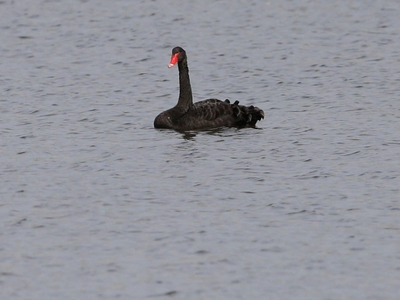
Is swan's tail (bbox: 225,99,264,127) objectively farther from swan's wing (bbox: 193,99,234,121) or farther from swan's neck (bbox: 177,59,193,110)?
swan's neck (bbox: 177,59,193,110)

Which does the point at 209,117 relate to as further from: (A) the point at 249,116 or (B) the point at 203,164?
(B) the point at 203,164

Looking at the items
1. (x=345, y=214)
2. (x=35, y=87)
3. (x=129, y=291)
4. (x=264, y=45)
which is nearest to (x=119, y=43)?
(x=264, y=45)

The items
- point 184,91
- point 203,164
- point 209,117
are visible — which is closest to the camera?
point 203,164

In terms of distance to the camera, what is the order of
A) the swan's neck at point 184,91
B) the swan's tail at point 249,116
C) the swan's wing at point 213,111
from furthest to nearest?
the swan's neck at point 184,91, the swan's wing at point 213,111, the swan's tail at point 249,116

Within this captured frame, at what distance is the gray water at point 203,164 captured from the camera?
32.4 ft

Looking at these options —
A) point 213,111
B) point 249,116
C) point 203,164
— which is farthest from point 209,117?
point 203,164

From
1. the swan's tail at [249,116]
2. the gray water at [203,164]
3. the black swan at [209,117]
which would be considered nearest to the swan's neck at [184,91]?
the black swan at [209,117]

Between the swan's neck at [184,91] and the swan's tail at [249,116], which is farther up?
the swan's neck at [184,91]

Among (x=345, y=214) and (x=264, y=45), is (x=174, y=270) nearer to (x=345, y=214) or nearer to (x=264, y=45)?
(x=345, y=214)

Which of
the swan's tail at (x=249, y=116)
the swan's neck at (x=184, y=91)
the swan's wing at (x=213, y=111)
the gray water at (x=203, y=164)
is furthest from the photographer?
the swan's neck at (x=184, y=91)

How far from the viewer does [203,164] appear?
48.0ft

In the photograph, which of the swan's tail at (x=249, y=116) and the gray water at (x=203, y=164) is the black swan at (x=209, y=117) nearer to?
the swan's tail at (x=249, y=116)

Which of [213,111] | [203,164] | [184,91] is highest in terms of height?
[184,91]

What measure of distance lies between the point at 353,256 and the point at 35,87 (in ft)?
40.6
